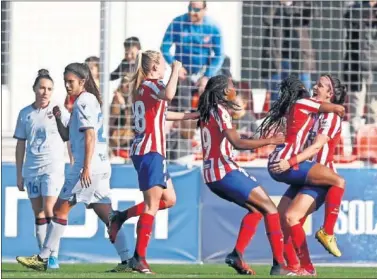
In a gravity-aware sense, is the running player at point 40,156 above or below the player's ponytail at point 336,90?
below

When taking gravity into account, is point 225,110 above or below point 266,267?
above

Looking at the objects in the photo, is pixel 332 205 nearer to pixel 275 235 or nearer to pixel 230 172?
pixel 275 235

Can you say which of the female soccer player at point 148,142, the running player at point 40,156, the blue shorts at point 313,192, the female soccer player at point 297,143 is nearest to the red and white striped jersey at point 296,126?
the female soccer player at point 297,143

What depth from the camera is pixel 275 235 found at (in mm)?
13242

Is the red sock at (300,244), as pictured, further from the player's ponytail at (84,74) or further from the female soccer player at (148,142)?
the player's ponytail at (84,74)

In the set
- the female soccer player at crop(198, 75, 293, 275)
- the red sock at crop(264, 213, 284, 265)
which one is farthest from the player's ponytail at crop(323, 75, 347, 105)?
the red sock at crop(264, 213, 284, 265)

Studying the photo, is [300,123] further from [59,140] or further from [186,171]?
[186,171]

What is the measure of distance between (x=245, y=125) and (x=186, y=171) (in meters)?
1.59

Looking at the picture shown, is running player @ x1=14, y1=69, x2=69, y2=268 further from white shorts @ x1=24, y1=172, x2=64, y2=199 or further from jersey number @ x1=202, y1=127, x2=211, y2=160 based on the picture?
jersey number @ x1=202, y1=127, x2=211, y2=160

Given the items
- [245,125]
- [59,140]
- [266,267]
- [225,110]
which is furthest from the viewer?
[245,125]

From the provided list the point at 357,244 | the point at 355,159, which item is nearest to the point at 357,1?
the point at 355,159

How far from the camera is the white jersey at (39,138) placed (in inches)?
610

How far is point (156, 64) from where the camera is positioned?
540 inches

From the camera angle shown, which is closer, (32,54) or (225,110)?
(225,110)
